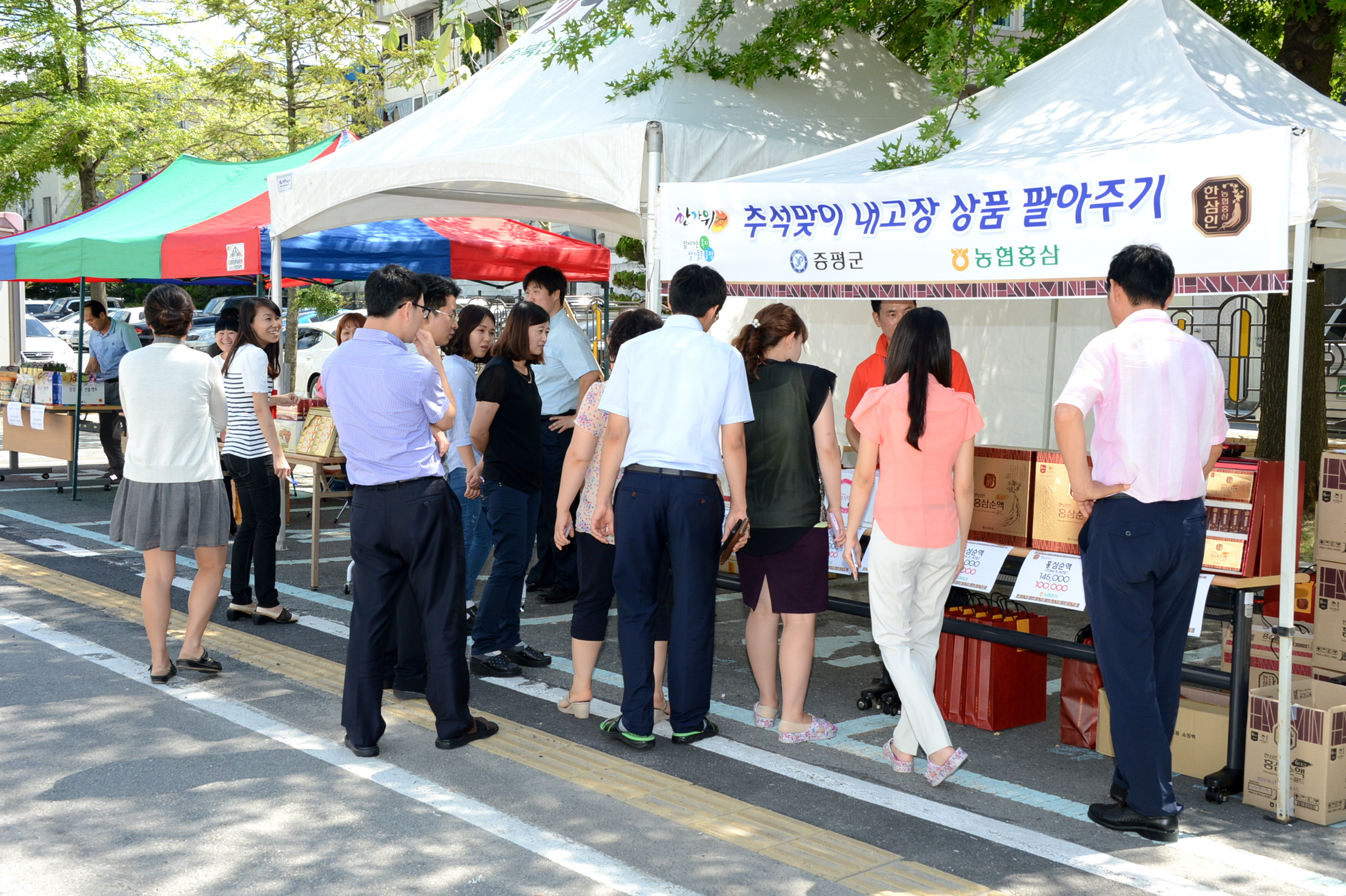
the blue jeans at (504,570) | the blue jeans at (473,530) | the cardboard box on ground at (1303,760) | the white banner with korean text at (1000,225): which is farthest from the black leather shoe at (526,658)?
the cardboard box on ground at (1303,760)

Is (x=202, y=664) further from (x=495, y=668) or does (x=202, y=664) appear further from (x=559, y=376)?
(x=559, y=376)

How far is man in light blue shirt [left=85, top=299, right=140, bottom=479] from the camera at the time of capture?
1269 cm

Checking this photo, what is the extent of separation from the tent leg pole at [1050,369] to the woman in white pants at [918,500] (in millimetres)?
4444

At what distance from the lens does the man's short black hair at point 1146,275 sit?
407 cm

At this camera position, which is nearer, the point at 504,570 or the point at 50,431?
the point at 504,570

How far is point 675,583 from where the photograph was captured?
4844mm

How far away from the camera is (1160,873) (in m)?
3.83

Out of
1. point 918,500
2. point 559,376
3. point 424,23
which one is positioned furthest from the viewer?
point 424,23

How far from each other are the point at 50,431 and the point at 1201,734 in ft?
36.8

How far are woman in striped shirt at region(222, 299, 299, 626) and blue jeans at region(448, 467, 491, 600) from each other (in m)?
0.95

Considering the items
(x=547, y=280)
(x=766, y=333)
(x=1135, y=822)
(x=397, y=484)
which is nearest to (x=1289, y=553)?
(x=1135, y=822)

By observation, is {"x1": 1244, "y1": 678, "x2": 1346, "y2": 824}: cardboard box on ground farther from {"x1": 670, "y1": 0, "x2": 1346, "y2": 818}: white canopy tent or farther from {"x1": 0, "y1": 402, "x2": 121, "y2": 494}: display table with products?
{"x1": 0, "y1": 402, "x2": 121, "y2": 494}: display table with products

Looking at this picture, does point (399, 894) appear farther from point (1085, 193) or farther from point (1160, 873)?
point (1085, 193)

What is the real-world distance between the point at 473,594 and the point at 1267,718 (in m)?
4.86
